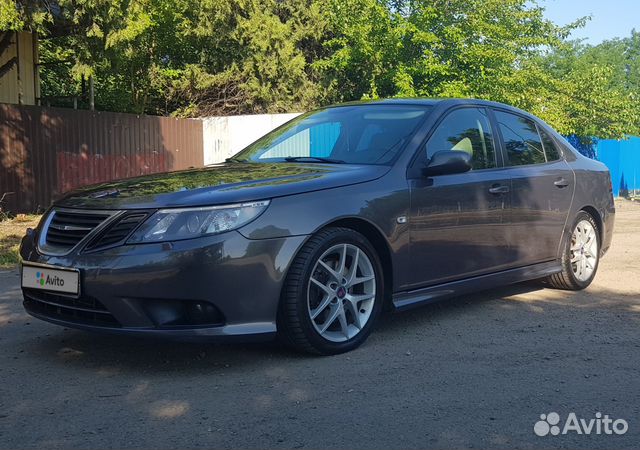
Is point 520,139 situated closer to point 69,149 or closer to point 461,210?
point 461,210

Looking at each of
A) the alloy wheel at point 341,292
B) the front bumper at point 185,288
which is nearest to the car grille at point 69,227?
the front bumper at point 185,288

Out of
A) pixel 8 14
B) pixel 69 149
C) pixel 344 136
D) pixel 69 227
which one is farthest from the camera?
pixel 69 149

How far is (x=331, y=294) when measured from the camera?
4.38 meters

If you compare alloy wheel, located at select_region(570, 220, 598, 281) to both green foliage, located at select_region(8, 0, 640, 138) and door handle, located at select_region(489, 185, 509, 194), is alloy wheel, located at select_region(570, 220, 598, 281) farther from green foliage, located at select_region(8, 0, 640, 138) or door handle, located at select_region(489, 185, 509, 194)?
green foliage, located at select_region(8, 0, 640, 138)

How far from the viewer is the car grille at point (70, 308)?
13.0ft

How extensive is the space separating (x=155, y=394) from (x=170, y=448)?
0.72 metres

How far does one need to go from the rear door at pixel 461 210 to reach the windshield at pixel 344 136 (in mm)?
219

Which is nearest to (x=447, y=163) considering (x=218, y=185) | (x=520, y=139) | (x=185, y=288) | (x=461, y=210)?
(x=461, y=210)

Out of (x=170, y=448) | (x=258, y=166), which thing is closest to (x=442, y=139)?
(x=258, y=166)

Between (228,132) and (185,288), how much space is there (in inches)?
594

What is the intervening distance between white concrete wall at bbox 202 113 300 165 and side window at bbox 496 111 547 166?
1257cm

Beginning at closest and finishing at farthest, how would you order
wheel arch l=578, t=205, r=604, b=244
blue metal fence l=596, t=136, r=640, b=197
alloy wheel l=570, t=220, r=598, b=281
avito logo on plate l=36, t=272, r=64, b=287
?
avito logo on plate l=36, t=272, r=64, b=287 < alloy wheel l=570, t=220, r=598, b=281 < wheel arch l=578, t=205, r=604, b=244 < blue metal fence l=596, t=136, r=640, b=197

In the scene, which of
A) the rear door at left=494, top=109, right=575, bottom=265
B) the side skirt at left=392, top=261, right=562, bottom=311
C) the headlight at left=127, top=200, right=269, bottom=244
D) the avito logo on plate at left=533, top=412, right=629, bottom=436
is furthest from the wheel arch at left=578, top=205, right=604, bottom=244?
the headlight at left=127, top=200, right=269, bottom=244

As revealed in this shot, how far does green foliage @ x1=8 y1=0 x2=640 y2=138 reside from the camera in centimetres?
1948
